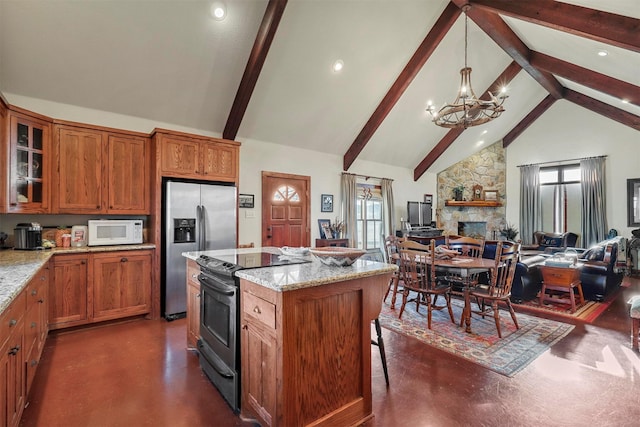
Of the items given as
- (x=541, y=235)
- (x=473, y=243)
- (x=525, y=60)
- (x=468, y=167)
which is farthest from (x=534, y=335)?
(x=468, y=167)

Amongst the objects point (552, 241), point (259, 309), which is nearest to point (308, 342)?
point (259, 309)

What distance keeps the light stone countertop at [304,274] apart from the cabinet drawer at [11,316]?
43.9 inches

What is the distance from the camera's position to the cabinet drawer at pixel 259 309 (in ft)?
5.58

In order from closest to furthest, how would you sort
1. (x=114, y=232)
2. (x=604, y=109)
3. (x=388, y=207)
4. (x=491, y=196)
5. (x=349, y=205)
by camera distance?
(x=114, y=232) < (x=349, y=205) < (x=604, y=109) < (x=388, y=207) < (x=491, y=196)

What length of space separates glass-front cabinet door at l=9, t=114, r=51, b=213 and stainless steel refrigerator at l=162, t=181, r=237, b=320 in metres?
1.19

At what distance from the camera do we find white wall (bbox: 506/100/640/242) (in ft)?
22.7

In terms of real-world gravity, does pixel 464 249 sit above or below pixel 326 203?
below

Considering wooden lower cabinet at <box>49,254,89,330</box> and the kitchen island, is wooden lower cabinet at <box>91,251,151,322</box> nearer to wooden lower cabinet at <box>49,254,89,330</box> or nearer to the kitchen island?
→ wooden lower cabinet at <box>49,254,89,330</box>

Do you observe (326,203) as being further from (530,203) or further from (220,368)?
(530,203)

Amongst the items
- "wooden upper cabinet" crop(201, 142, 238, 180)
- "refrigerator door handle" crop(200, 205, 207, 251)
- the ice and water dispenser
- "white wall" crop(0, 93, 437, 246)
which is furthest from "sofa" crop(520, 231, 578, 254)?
the ice and water dispenser

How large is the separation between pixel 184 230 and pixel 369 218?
4.65 metres

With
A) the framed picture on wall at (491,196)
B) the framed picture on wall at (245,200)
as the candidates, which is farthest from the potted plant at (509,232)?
the framed picture on wall at (245,200)

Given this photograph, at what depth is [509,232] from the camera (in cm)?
813

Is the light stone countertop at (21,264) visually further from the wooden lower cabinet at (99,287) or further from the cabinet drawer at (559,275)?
the cabinet drawer at (559,275)
